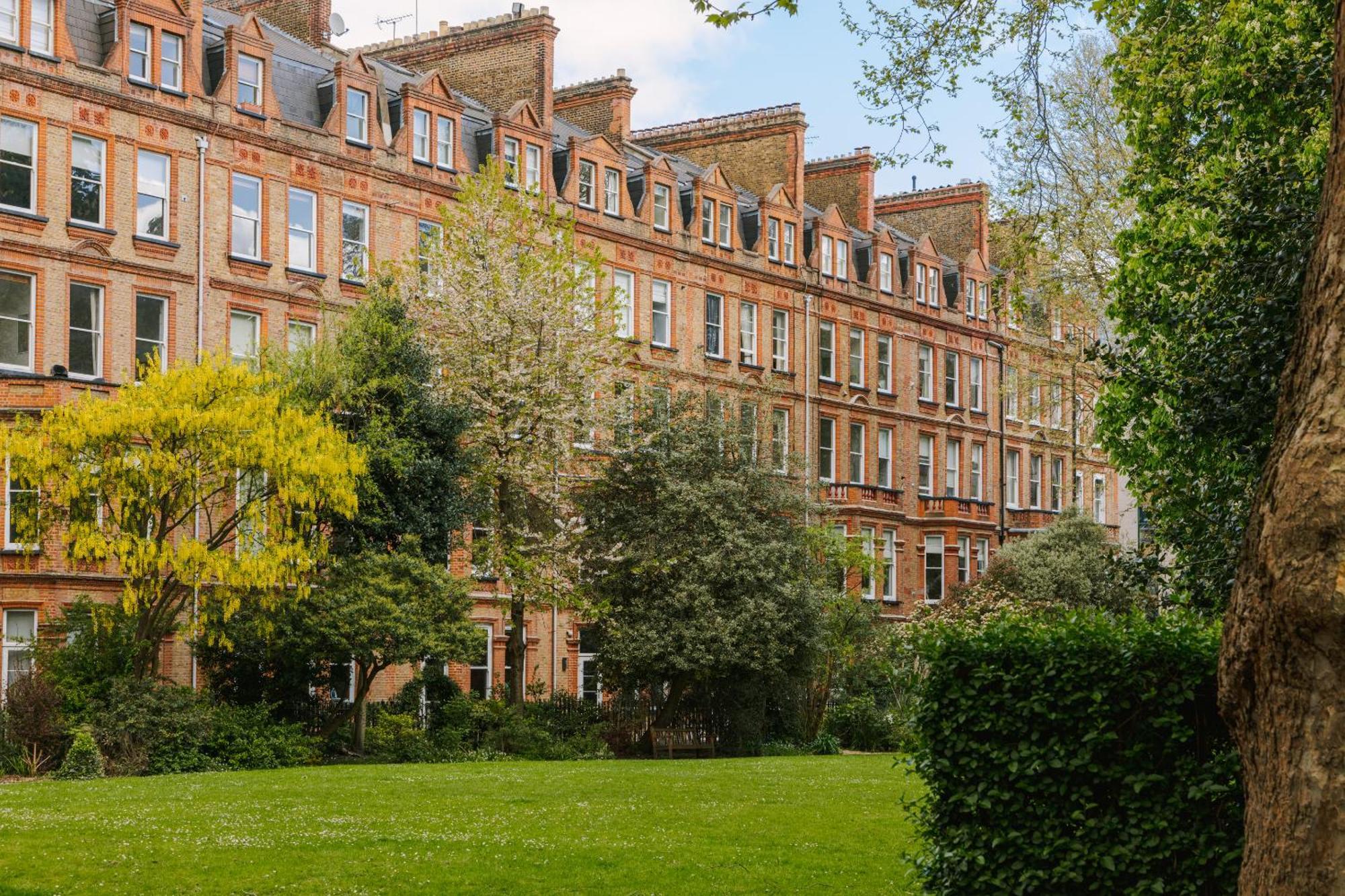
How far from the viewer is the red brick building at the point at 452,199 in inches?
1389

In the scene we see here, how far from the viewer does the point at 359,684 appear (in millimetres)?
32875

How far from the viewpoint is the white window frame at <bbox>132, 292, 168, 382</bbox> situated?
120 feet

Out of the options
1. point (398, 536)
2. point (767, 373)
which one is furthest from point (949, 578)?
point (398, 536)

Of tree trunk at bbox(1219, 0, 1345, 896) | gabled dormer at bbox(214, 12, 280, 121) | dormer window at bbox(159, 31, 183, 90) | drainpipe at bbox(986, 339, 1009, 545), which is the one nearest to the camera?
tree trunk at bbox(1219, 0, 1345, 896)

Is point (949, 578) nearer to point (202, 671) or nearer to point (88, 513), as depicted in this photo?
point (202, 671)

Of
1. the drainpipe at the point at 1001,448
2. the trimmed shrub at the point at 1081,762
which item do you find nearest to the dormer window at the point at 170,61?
the trimmed shrub at the point at 1081,762

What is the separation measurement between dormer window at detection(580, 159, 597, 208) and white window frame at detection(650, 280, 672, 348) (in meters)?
3.57

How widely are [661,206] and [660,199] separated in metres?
0.21

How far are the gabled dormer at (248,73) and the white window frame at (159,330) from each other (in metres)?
4.94

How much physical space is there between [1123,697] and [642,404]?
2855 centimetres

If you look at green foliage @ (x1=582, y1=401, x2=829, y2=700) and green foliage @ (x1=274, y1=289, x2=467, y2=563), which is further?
green foliage @ (x1=582, y1=401, x2=829, y2=700)

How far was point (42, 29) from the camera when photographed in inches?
1383

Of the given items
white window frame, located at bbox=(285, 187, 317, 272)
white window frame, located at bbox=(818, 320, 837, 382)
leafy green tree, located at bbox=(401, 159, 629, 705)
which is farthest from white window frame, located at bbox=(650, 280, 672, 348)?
leafy green tree, located at bbox=(401, 159, 629, 705)

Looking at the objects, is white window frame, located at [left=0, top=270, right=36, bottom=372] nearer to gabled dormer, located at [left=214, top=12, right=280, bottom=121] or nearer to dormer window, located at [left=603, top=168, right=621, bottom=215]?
gabled dormer, located at [left=214, top=12, right=280, bottom=121]
